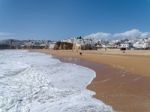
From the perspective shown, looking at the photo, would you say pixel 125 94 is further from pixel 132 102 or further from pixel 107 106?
pixel 107 106

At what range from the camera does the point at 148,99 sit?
6.78 meters

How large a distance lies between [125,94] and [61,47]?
100 m

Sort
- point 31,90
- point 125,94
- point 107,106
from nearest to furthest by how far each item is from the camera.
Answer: point 107,106 → point 125,94 → point 31,90

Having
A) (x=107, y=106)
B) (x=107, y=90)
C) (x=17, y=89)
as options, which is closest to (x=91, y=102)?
(x=107, y=106)

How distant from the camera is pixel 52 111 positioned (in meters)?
5.68

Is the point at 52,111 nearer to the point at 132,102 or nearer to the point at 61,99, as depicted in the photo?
the point at 61,99

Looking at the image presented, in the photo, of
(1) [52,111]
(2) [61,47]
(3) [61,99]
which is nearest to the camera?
(1) [52,111]

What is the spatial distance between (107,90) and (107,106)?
2.31m

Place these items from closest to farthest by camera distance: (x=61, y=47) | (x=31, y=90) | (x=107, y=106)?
(x=107, y=106)
(x=31, y=90)
(x=61, y=47)

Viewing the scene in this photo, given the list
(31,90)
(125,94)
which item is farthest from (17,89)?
(125,94)

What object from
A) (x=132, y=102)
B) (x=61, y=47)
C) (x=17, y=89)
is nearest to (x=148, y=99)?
(x=132, y=102)

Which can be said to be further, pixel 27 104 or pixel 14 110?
pixel 27 104

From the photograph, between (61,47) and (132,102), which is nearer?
(132,102)

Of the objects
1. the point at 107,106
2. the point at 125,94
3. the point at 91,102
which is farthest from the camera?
the point at 125,94
